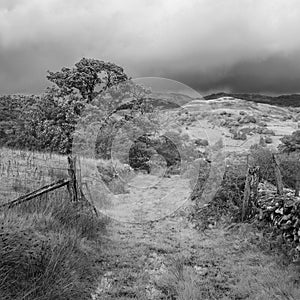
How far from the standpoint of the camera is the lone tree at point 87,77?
73.8 feet

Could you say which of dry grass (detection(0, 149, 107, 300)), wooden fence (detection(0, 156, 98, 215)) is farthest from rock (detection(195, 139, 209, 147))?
dry grass (detection(0, 149, 107, 300))

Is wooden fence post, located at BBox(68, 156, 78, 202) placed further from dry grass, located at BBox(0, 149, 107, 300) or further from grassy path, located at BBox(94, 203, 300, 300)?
grassy path, located at BBox(94, 203, 300, 300)

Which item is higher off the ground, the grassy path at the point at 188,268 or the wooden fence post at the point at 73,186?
the wooden fence post at the point at 73,186

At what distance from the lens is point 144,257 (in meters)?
6.58

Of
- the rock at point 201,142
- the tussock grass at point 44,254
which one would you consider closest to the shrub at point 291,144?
the rock at point 201,142

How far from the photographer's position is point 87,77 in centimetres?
2267

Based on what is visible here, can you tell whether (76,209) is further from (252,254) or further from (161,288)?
(252,254)

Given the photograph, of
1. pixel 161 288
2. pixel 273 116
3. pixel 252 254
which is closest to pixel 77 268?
pixel 161 288

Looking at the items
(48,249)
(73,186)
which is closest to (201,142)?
(73,186)

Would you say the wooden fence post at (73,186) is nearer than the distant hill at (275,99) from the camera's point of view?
Yes

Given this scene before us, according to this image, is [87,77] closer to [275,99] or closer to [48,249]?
[48,249]

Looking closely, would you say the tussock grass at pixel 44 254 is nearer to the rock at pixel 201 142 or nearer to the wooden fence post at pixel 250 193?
the wooden fence post at pixel 250 193

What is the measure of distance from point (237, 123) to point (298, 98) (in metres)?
45.4

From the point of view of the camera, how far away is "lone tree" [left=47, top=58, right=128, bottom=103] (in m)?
22.5
